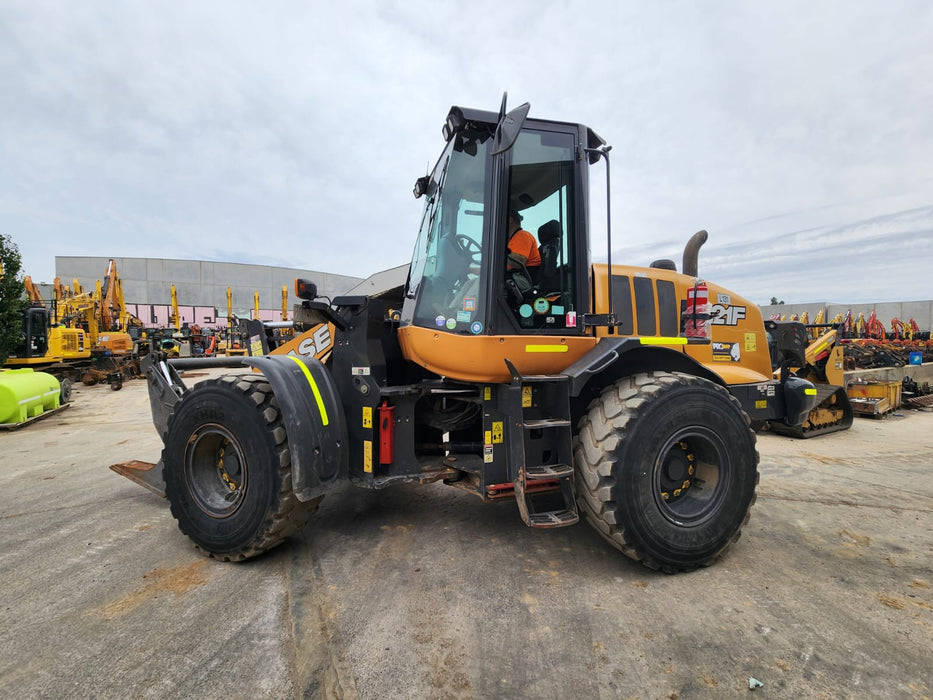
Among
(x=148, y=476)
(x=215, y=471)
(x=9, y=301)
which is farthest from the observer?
(x=9, y=301)

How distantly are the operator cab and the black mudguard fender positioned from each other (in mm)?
760

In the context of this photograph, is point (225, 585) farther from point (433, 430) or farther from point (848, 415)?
point (848, 415)

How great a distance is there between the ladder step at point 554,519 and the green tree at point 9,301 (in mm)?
14220

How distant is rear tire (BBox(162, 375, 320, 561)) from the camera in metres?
2.84

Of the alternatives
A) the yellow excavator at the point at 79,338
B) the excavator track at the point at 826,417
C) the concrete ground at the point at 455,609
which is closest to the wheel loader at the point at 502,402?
the concrete ground at the point at 455,609

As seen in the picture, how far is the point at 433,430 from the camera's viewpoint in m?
3.72

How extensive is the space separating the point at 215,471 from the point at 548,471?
2296 mm

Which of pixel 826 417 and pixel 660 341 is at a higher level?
pixel 660 341

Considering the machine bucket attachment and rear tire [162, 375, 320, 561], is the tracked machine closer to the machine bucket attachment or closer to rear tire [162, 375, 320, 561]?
rear tire [162, 375, 320, 561]

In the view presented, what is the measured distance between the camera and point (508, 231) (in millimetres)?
2938

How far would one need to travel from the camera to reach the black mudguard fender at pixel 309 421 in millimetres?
2791

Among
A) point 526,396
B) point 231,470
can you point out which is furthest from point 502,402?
point 231,470

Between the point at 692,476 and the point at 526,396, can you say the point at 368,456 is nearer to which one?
the point at 526,396

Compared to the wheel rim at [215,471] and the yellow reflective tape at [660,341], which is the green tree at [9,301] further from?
the yellow reflective tape at [660,341]
